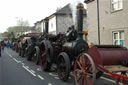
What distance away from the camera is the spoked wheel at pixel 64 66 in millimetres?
6176

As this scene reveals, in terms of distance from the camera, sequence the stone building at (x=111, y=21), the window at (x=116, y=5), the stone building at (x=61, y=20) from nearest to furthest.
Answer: the stone building at (x=111, y=21)
the window at (x=116, y=5)
the stone building at (x=61, y=20)

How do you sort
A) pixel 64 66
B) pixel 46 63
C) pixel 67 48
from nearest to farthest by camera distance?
1. pixel 64 66
2. pixel 67 48
3. pixel 46 63

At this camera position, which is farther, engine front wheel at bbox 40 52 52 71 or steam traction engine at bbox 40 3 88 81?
engine front wheel at bbox 40 52 52 71

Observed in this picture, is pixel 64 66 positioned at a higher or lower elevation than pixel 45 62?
higher

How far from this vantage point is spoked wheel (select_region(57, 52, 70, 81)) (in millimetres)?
6176

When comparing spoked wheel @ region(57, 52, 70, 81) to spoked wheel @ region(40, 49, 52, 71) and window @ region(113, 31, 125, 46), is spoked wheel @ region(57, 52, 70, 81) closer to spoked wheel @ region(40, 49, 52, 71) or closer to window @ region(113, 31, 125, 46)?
spoked wheel @ region(40, 49, 52, 71)

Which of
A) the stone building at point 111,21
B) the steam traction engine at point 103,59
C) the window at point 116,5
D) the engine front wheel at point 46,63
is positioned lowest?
the engine front wheel at point 46,63

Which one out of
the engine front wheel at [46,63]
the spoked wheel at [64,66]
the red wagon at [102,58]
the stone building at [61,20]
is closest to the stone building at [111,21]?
the engine front wheel at [46,63]

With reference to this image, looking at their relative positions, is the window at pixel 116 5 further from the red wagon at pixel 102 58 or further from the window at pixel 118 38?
the red wagon at pixel 102 58

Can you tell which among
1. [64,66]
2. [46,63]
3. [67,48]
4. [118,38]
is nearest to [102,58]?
[64,66]

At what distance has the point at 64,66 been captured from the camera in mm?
6617

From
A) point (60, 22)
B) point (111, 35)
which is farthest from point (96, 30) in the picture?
point (60, 22)

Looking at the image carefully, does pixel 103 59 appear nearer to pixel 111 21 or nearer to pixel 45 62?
pixel 45 62

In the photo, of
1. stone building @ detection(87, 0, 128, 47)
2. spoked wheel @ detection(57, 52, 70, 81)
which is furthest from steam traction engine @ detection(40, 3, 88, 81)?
stone building @ detection(87, 0, 128, 47)
